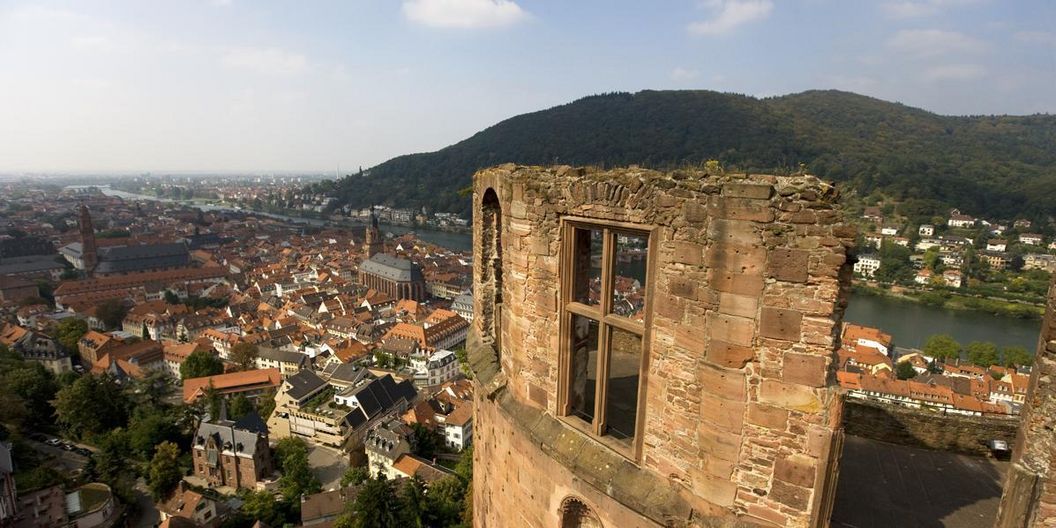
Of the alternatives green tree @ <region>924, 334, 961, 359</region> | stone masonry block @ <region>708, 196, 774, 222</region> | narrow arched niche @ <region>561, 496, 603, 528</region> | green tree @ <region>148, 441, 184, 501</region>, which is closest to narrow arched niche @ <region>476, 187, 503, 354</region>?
narrow arched niche @ <region>561, 496, 603, 528</region>

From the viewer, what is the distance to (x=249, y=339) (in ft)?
179

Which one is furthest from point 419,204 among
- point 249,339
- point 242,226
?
point 249,339

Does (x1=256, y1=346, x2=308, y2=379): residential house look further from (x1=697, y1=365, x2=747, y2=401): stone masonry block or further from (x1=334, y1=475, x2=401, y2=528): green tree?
(x1=697, y1=365, x2=747, y2=401): stone masonry block

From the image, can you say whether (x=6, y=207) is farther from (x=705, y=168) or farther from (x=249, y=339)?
(x=705, y=168)

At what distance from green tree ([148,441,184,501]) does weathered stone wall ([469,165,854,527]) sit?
3575 cm

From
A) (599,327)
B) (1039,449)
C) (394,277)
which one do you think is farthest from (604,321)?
(394,277)

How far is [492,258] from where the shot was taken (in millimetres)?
8031

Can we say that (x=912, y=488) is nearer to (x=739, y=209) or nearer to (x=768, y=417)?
(x=768, y=417)

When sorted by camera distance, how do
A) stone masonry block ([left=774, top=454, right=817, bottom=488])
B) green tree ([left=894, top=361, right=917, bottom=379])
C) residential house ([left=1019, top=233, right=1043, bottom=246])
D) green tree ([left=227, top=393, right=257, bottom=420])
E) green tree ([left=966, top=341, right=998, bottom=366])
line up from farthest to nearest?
residential house ([left=1019, top=233, right=1043, bottom=246]) < green tree ([left=966, top=341, right=998, bottom=366]) < green tree ([left=894, top=361, right=917, bottom=379]) < green tree ([left=227, top=393, right=257, bottom=420]) < stone masonry block ([left=774, top=454, right=817, bottom=488])

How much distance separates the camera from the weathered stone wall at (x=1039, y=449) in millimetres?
4035

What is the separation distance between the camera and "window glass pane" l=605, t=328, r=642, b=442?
6.32 meters

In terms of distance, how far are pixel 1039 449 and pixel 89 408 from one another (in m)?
49.8

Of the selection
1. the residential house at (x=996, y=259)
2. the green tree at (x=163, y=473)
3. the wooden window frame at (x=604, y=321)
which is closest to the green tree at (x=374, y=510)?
the green tree at (x=163, y=473)

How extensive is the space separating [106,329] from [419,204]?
11559 centimetres
